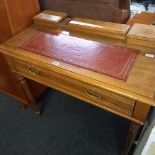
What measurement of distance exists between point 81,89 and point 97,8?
1.84 ft

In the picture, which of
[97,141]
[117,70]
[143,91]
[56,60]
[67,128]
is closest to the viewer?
[143,91]

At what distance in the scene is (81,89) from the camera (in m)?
0.93

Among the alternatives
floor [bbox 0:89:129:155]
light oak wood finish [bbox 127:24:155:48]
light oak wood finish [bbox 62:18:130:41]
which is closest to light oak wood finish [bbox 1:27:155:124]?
light oak wood finish [bbox 127:24:155:48]

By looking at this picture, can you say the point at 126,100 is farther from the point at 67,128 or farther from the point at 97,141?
the point at 67,128

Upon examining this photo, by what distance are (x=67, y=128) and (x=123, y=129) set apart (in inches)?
18.3

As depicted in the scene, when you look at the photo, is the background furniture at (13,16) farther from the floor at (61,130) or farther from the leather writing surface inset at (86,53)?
the floor at (61,130)

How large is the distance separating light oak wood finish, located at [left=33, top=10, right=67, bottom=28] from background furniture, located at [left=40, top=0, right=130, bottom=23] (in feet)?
0.23

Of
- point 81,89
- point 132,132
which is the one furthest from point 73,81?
point 132,132

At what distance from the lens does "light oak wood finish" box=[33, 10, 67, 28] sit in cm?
118

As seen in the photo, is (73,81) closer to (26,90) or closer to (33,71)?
(33,71)

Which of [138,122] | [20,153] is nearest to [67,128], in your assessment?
[20,153]

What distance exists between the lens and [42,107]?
1651mm

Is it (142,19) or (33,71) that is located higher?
(142,19)

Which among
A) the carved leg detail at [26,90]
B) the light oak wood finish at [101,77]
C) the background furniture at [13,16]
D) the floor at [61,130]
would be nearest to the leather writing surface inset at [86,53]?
the light oak wood finish at [101,77]
